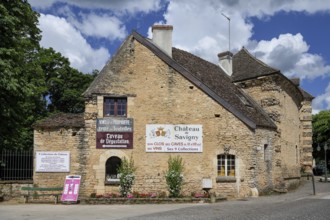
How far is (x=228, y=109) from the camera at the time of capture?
20.6 meters

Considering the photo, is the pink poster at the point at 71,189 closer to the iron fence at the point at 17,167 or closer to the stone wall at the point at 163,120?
the stone wall at the point at 163,120

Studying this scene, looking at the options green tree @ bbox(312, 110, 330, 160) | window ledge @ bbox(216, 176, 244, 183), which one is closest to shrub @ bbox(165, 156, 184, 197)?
window ledge @ bbox(216, 176, 244, 183)

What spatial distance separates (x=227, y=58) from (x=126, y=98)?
10183 mm

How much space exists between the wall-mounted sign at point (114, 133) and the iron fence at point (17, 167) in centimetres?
383

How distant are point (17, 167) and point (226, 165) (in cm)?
1028

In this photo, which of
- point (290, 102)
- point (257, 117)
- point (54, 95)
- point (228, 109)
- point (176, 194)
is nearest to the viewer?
point (176, 194)

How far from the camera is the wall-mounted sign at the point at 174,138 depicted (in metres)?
20.3

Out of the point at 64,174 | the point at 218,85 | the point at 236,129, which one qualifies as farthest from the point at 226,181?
the point at 64,174

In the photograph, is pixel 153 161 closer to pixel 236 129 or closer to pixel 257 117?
pixel 236 129

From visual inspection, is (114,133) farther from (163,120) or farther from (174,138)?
(174,138)

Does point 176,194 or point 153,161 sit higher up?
point 153,161

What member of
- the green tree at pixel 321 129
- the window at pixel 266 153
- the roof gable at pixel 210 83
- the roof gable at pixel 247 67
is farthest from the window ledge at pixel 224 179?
the green tree at pixel 321 129

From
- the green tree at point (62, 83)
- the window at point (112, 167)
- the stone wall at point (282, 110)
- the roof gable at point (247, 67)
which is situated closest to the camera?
the window at point (112, 167)

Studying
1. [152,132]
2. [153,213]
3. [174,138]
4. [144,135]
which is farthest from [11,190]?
[153,213]
